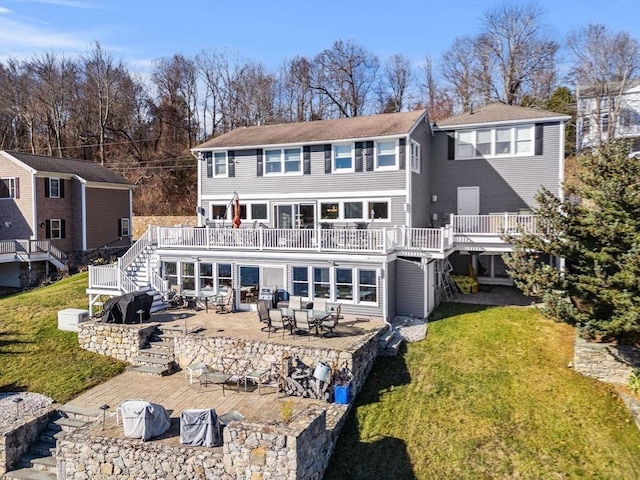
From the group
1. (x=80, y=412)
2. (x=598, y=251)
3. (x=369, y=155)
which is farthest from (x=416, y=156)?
(x=80, y=412)

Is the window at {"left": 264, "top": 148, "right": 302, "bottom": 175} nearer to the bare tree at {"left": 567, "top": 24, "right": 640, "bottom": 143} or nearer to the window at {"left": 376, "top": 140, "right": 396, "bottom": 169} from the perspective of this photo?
the window at {"left": 376, "top": 140, "right": 396, "bottom": 169}

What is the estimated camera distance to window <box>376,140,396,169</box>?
18719 millimetres

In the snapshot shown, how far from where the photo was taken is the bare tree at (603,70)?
101 ft

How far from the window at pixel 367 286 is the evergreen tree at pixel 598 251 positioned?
474 centimetres

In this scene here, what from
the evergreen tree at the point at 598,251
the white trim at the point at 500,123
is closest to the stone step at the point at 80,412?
the evergreen tree at the point at 598,251

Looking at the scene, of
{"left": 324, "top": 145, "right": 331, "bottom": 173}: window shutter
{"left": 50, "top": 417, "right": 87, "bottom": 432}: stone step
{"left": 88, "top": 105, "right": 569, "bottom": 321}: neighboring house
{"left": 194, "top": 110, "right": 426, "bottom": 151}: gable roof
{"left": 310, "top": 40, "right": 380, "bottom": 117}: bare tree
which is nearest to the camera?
{"left": 50, "top": 417, "right": 87, "bottom": 432}: stone step

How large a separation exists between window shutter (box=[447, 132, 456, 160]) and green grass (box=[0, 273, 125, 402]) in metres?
16.5

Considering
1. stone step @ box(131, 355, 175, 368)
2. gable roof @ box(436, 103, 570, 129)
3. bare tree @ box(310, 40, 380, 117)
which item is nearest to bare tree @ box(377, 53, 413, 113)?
bare tree @ box(310, 40, 380, 117)

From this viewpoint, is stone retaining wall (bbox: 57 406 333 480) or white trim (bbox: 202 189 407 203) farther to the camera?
white trim (bbox: 202 189 407 203)

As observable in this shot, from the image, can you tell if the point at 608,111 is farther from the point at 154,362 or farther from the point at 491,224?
the point at 154,362

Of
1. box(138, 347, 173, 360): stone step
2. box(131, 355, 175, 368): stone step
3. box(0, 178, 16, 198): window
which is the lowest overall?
A: box(131, 355, 175, 368): stone step

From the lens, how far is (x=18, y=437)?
36.4 feet

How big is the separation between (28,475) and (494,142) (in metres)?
20.4

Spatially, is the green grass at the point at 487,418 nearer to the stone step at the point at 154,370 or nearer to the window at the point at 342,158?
the stone step at the point at 154,370
